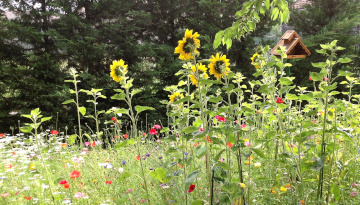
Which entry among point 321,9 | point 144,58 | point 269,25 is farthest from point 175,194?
point 321,9

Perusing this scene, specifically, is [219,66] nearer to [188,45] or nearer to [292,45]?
[188,45]

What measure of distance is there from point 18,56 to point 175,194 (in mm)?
6053

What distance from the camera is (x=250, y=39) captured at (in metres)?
7.64

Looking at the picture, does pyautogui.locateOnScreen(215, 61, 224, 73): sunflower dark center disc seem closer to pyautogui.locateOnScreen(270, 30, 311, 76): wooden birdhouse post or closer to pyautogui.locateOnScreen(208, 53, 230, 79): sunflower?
pyautogui.locateOnScreen(208, 53, 230, 79): sunflower

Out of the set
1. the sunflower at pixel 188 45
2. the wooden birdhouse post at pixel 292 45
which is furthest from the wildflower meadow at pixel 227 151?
the wooden birdhouse post at pixel 292 45

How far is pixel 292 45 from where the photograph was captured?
4402 mm

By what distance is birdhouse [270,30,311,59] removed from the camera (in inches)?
175

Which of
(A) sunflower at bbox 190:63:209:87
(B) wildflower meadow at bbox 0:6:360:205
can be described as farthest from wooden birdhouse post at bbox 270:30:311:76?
(A) sunflower at bbox 190:63:209:87

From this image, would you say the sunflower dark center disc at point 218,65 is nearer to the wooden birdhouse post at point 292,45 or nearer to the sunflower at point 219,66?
the sunflower at point 219,66

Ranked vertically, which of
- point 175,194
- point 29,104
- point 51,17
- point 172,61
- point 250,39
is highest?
point 51,17

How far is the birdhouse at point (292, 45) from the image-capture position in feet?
14.5

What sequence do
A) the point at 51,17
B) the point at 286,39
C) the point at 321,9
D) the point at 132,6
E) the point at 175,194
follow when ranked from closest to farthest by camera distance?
the point at 175,194, the point at 286,39, the point at 51,17, the point at 132,6, the point at 321,9

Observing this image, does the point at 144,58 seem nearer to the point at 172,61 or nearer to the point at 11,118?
the point at 172,61

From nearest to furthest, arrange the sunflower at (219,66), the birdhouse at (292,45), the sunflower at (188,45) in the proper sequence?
the sunflower at (188,45) < the sunflower at (219,66) < the birdhouse at (292,45)
